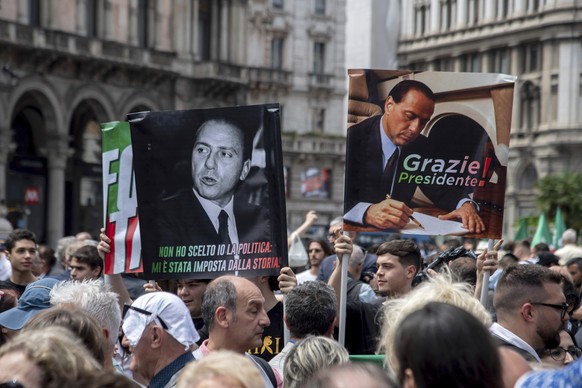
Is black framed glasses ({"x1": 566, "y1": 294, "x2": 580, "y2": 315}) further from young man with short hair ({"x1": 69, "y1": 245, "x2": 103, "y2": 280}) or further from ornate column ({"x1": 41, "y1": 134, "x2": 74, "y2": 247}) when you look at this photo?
ornate column ({"x1": 41, "y1": 134, "x2": 74, "y2": 247})

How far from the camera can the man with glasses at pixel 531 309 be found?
6309mm

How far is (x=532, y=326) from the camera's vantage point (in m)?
6.30

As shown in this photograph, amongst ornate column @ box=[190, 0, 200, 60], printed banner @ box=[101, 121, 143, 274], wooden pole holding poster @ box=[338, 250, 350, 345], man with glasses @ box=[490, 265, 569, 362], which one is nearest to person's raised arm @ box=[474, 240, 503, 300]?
wooden pole holding poster @ box=[338, 250, 350, 345]

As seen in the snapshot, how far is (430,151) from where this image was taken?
8.36 metres

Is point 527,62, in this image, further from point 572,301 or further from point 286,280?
point 286,280

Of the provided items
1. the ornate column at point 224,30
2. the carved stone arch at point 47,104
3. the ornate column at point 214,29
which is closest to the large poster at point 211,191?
the carved stone arch at point 47,104

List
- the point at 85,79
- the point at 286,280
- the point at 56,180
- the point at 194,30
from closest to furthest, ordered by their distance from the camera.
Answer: the point at 286,280, the point at 56,180, the point at 85,79, the point at 194,30

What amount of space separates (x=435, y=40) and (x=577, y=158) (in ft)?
40.4

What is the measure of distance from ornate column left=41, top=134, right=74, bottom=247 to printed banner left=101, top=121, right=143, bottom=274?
31221 millimetres

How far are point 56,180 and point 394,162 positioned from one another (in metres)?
33.1

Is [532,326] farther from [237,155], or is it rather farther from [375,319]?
[237,155]

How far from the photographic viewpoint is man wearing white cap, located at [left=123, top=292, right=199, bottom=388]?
20.2 ft

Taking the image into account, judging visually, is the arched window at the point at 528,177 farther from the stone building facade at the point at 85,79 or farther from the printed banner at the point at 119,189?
the printed banner at the point at 119,189

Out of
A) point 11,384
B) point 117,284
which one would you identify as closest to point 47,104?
point 117,284
